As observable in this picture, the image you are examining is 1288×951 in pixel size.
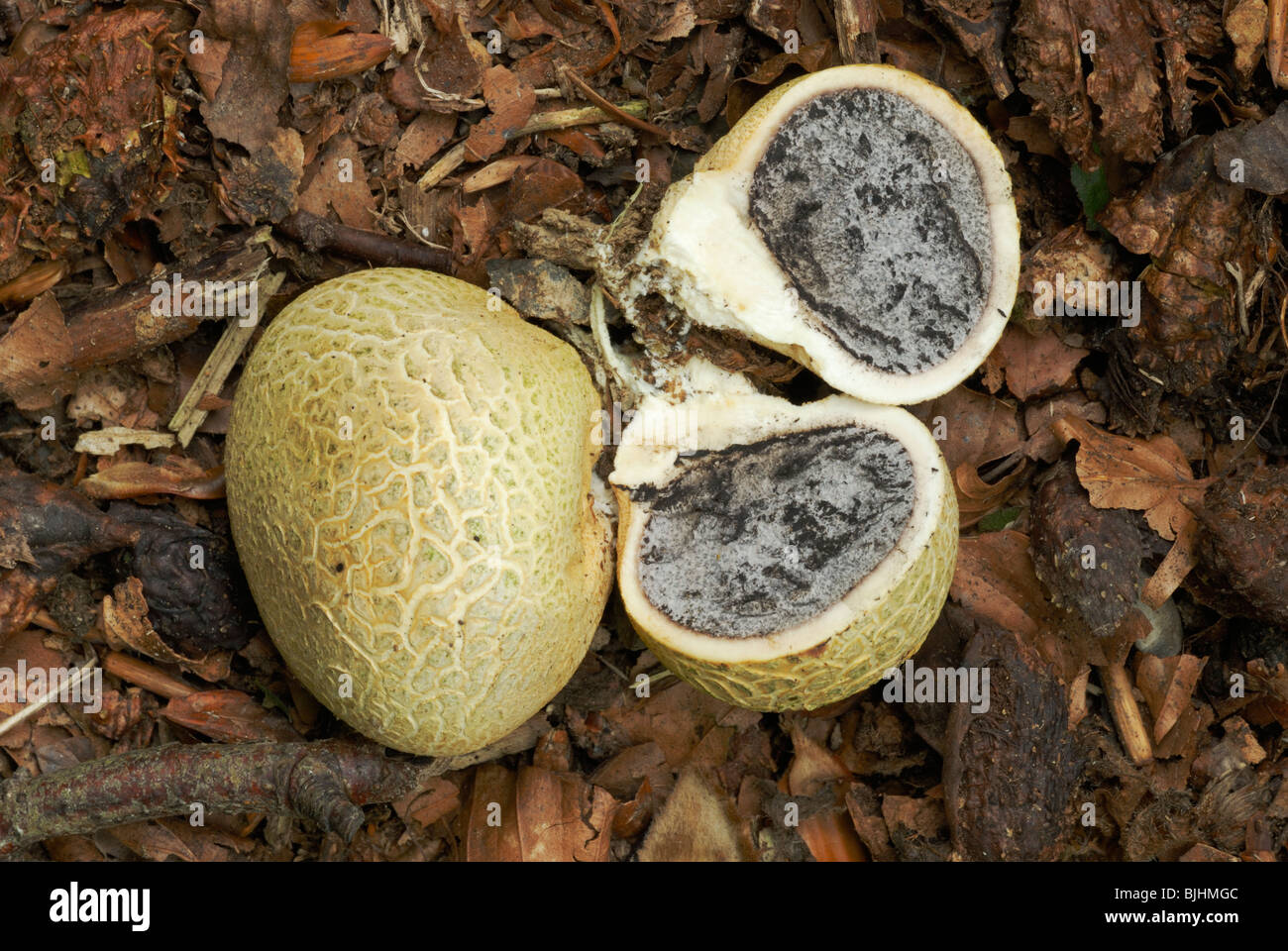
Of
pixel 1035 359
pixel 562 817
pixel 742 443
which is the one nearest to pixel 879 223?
pixel 742 443

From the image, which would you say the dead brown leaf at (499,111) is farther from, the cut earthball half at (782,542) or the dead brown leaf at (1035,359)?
the dead brown leaf at (1035,359)

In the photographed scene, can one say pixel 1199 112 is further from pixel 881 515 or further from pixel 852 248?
pixel 881 515

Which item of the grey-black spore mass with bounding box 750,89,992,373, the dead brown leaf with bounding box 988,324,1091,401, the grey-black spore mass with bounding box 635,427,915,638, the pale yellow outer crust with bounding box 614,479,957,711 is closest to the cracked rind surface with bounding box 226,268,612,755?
the grey-black spore mass with bounding box 635,427,915,638

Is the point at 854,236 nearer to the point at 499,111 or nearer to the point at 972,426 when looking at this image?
the point at 972,426

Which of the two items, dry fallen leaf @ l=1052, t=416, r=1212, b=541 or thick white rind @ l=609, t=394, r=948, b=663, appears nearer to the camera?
thick white rind @ l=609, t=394, r=948, b=663

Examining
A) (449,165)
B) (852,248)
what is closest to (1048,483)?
(852,248)

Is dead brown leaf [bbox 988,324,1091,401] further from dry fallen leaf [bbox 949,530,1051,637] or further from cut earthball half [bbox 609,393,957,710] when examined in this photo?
cut earthball half [bbox 609,393,957,710]
